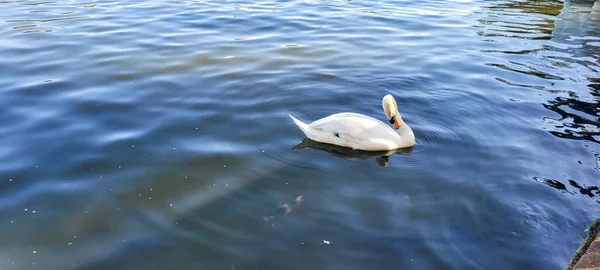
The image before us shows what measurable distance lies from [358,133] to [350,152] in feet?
0.82

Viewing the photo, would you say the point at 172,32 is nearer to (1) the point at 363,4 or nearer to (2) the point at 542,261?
(1) the point at 363,4

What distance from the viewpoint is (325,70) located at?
9.02m

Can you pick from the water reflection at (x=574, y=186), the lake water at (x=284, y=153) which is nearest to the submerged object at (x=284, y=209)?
the lake water at (x=284, y=153)

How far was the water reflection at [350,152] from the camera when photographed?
6227mm

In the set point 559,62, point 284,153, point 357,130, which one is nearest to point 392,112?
point 357,130

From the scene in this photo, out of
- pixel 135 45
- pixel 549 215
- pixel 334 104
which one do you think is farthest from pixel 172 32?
pixel 549 215

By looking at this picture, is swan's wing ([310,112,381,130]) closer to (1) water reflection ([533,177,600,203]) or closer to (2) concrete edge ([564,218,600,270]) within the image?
(1) water reflection ([533,177,600,203])

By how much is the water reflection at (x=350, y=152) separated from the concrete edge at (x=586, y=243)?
202 cm

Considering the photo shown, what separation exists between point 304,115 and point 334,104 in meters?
0.54

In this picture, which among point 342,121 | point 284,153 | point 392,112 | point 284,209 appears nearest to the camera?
point 284,209

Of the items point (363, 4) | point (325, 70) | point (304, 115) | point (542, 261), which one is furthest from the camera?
point (363, 4)

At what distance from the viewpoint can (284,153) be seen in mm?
6191

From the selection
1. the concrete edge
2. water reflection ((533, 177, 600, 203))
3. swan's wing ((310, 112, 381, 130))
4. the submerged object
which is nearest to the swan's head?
swan's wing ((310, 112, 381, 130))

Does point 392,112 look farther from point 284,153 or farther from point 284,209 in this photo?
point 284,209
